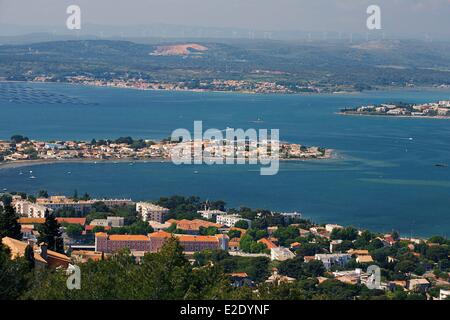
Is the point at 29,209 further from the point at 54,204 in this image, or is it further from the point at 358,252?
the point at 358,252

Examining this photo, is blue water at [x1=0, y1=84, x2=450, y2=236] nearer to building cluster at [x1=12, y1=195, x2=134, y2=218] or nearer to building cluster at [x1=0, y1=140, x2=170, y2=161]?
building cluster at [x1=0, y1=140, x2=170, y2=161]

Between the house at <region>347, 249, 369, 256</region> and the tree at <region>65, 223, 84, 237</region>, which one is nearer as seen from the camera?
the house at <region>347, 249, 369, 256</region>

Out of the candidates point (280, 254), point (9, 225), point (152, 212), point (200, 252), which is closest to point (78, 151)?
point (152, 212)

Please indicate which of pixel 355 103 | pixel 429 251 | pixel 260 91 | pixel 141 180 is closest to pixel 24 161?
pixel 141 180

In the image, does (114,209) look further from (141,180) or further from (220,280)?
(220,280)

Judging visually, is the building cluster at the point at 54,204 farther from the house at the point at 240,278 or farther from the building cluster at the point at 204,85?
the building cluster at the point at 204,85

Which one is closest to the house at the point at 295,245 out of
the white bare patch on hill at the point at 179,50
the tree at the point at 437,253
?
the tree at the point at 437,253

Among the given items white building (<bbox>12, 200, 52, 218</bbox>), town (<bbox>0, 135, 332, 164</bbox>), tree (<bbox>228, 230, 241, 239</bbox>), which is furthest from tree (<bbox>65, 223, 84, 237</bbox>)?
town (<bbox>0, 135, 332, 164</bbox>)
